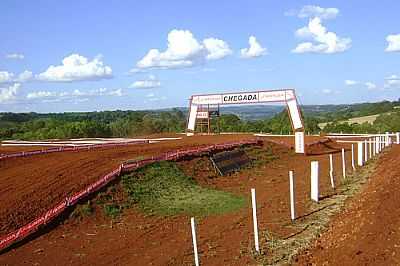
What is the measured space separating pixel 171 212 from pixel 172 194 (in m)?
3.05

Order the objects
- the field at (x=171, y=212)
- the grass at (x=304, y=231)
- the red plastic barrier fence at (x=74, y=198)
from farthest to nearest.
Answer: the red plastic barrier fence at (x=74, y=198), the field at (x=171, y=212), the grass at (x=304, y=231)

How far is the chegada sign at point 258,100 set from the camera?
40.0 m

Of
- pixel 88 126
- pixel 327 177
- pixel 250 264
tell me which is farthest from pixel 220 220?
pixel 88 126

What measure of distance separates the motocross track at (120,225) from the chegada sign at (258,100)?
14556 mm

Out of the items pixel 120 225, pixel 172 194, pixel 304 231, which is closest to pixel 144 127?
pixel 172 194

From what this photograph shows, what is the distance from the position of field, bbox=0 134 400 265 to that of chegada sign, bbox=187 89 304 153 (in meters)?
11.0

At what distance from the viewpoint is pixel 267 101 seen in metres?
42.2

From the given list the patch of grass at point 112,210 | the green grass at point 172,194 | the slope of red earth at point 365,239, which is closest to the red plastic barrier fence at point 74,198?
the green grass at point 172,194

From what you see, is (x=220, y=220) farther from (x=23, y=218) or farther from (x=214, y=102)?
(x=214, y=102)

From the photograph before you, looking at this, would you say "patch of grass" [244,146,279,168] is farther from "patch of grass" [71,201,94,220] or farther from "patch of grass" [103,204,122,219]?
"patch of grass" [71,201,94,220]

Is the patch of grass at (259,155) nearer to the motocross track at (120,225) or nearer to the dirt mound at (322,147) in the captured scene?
the dirt mound at (322,147)

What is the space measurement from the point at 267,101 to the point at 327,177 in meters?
18.8

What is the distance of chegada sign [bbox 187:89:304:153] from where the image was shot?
3997cm

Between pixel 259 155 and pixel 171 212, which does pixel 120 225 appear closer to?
pixel 171 212
